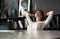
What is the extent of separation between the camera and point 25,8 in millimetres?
2742

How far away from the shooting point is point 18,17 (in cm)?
278

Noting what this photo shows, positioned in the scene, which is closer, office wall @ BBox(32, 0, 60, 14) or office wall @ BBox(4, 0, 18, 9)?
office wall @ BBox(32, 0, 60, 14)

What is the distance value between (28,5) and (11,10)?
0.33 metres

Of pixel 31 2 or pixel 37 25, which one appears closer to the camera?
pixel 37 25

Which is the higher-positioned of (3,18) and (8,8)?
(8,8)

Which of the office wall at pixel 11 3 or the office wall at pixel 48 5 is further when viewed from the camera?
the office wall at pixel 11 3

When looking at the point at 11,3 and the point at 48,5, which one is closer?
the point at 48,5

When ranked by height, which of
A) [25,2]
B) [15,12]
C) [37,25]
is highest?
[25,2]

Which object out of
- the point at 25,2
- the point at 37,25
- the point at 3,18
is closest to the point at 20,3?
the point at 25,2

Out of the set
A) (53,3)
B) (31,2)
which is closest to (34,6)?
(31,2)

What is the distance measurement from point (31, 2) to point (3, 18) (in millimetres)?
591

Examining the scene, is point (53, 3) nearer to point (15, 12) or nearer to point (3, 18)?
point (15, 12)

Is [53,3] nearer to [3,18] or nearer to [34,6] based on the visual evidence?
[34,6]

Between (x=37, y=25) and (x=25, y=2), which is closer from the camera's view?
(x=37, y=25)
